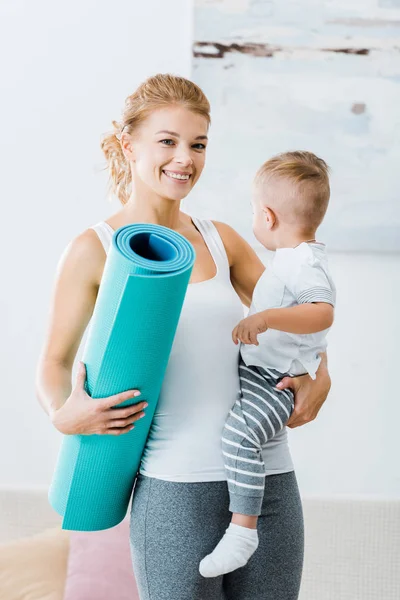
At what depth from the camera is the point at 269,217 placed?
1527mm

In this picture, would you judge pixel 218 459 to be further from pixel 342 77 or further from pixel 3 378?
pixel 342 77

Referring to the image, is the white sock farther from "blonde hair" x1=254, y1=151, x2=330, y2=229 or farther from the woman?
"blonde hair" x1=254, y1=151, x2=330, y2=229

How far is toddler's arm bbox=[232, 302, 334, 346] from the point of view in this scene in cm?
134

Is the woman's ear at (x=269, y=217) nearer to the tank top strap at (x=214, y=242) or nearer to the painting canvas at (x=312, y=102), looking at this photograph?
the tank top strap at (x=214, y=242)

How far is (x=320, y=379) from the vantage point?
5.04ft

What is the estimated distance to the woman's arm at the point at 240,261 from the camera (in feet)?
5.41

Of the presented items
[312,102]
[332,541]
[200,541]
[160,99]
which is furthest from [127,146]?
[332,541]

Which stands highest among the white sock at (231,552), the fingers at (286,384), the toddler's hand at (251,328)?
the toddler's hand at (251,328)

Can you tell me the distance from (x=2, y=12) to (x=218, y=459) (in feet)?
6.38

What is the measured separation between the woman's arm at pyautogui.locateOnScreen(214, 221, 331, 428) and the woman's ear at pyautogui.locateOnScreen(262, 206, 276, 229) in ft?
0.44

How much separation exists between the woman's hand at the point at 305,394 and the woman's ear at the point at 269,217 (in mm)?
297

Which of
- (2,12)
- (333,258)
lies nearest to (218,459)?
(333,258)

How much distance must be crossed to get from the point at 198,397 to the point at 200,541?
0.80 feet

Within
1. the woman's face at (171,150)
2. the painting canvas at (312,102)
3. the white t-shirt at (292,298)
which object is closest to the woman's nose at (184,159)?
the woman's face at (171,150)
